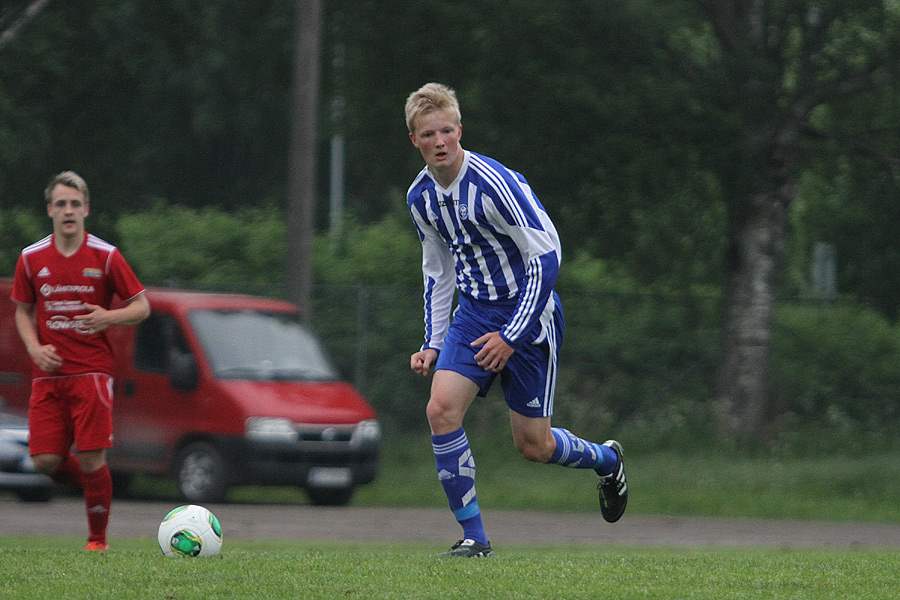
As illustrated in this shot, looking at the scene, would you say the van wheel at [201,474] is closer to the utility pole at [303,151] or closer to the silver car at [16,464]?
the silver car at [16,464]

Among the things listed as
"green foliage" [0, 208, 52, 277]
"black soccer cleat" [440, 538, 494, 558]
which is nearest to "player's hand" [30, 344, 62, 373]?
"black soccer cleat" [440, 538, 494, 558]

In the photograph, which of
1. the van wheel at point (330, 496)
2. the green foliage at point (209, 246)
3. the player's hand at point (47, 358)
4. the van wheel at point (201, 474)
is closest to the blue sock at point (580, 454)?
the player's hand at point (47, 358)

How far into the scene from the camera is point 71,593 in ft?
18.6

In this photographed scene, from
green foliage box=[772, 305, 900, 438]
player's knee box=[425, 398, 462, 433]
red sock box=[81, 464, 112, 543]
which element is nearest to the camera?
player's knee box=[425, 398, 462, 433]

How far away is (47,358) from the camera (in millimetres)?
7973

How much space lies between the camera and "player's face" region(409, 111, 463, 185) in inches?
272

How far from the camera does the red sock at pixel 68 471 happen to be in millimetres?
8461

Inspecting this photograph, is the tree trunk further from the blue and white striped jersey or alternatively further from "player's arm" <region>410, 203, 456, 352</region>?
the blue and white striped jersey

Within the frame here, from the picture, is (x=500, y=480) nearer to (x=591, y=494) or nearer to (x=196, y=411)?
(x=591, y=494)

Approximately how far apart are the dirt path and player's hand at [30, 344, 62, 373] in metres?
3.58

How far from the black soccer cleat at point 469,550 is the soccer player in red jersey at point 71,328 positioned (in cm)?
217

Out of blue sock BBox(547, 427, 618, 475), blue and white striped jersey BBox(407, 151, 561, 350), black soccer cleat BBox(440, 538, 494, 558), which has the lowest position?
black soccer cleat BBox(440, 538, 494, 558)

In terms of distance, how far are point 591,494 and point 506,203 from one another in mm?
9120

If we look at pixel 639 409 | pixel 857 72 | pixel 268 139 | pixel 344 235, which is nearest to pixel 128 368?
pixel 639 409
